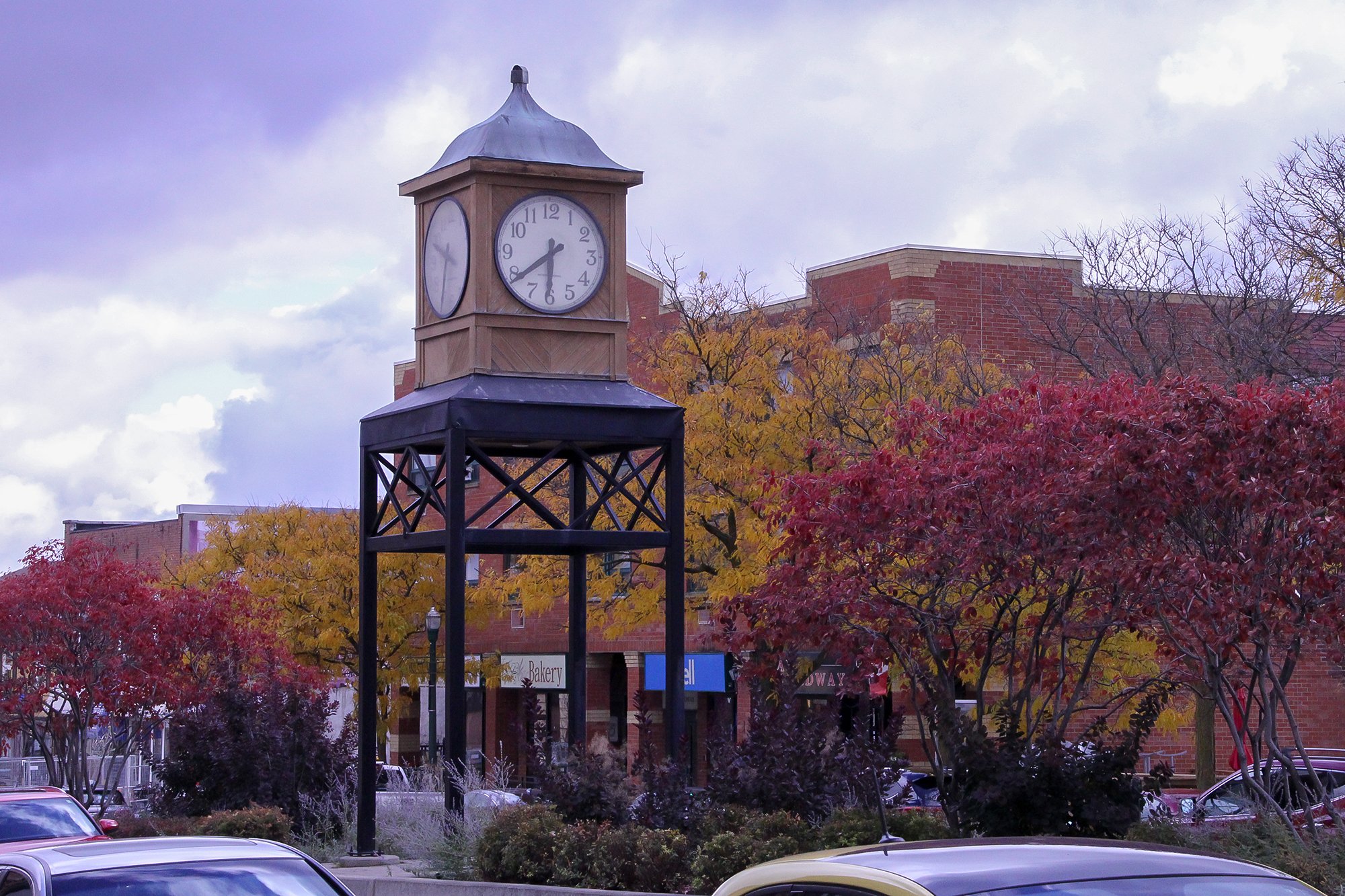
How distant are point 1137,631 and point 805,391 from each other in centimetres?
1511

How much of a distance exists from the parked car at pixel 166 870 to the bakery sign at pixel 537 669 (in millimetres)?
38258

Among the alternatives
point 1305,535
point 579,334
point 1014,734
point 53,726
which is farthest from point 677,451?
point 53,726

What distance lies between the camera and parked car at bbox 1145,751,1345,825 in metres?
13.4

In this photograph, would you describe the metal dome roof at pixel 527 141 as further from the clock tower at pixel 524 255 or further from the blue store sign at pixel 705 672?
the blue store sign at pixel 705 672

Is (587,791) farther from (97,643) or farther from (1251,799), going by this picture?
(97,643)

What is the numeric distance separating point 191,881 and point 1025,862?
12.9ft

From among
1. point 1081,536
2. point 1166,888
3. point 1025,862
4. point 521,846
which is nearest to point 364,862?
point 521,846

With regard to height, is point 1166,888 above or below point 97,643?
below

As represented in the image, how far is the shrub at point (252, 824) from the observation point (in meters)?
16.0

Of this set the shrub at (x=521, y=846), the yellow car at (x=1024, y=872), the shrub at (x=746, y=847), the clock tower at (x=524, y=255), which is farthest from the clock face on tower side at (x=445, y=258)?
the yellow car at (x=1024, y=872)

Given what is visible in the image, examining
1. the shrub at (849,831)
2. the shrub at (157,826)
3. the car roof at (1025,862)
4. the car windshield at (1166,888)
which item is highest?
the car roof at (1025,862)

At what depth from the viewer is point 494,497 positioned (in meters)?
15.7

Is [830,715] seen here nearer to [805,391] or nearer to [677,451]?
Answer: [677,451]

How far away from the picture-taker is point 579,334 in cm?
1606
